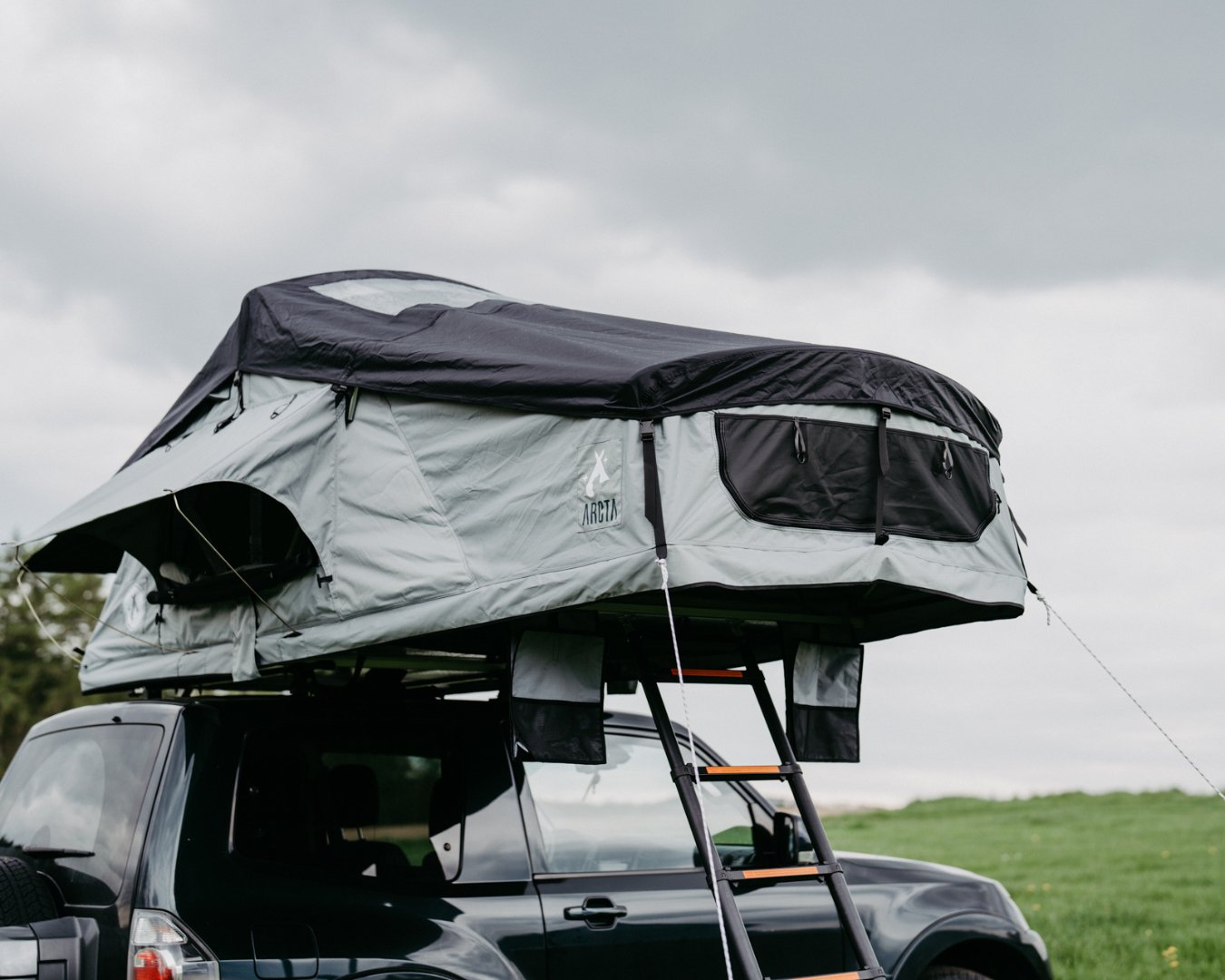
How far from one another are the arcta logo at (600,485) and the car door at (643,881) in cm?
117

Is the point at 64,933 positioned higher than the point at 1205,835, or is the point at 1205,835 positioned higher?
the point at 64,933

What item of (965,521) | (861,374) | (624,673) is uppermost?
(861,374)

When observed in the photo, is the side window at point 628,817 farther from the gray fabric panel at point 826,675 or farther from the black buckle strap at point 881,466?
the black buckle strap at point 881,466

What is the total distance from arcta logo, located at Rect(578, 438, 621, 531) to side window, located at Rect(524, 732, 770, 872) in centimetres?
113

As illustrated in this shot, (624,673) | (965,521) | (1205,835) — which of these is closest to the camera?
(965,521)

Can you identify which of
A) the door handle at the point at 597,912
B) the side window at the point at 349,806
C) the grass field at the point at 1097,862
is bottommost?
the grass field at the point at 1097,862

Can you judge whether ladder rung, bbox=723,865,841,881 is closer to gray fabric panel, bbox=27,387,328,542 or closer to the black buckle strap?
the black buckle strap

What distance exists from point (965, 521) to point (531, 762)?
1793 mm

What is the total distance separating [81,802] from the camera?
15.4 feet

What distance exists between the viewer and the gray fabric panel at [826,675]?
552 centimetres

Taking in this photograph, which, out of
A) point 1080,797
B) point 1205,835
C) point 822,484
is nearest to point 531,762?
point 822,484

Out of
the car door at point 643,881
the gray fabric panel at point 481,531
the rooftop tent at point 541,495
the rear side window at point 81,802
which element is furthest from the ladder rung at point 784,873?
the rear side window at point 81,802

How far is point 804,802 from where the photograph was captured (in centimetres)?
533

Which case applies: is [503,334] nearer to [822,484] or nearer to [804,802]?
[822,484]
